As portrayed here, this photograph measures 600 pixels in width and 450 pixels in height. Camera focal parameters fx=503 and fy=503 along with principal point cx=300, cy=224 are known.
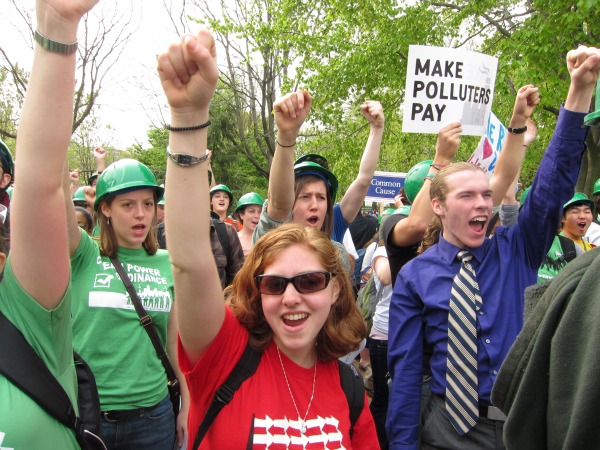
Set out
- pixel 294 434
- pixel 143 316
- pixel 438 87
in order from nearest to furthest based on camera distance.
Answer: pixel 294 434, pixel 143 316, pixel 438 87

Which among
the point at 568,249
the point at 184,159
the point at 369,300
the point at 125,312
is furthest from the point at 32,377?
the point at 568,249

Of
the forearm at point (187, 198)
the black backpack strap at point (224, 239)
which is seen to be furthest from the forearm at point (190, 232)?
the black backpack strap at point (224, 239)

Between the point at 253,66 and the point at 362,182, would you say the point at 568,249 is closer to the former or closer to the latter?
the point at 362,182

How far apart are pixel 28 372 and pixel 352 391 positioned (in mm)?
1082

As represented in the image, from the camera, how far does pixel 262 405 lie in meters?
1.64

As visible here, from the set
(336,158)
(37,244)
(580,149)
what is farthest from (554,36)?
(37,244)

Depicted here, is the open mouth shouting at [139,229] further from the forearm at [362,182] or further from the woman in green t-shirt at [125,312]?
the forearm at [362,182]

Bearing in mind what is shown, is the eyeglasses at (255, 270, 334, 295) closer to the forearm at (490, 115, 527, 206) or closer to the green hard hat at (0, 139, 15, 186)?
the forearm at (490, 115, 527, 206)

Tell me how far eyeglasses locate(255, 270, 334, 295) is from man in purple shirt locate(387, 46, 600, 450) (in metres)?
0.78

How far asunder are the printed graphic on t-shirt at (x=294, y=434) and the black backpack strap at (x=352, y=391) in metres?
0.14

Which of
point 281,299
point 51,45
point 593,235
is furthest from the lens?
point 593,235

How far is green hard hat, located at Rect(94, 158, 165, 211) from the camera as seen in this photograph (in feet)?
9.53

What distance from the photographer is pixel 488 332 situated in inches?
89.1

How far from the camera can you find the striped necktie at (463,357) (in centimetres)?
218
